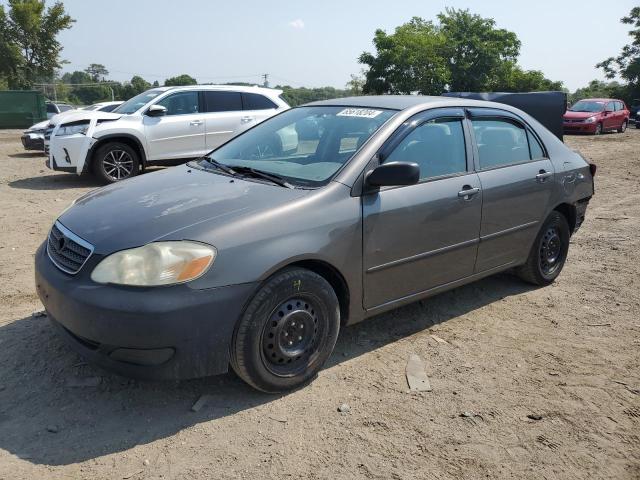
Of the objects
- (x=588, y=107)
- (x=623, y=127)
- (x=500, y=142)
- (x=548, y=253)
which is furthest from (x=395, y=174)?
(x=623, y=127)

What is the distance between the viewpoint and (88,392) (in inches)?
123

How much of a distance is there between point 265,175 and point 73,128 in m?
7.23

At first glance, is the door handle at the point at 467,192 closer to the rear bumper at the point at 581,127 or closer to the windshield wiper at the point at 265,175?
the windshield wiper at the point at 265,175

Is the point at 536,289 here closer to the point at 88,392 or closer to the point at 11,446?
the point at 88,392

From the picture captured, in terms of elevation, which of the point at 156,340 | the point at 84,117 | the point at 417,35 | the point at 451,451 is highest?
the point at 417,35

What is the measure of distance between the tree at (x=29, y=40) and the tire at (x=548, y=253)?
37.2 m

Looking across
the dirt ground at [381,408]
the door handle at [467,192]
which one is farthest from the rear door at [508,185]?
the dirt ground at [381,408]

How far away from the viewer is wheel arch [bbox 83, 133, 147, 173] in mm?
9352

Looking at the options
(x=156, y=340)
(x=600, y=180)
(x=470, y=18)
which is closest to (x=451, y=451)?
(x=156, y=340)

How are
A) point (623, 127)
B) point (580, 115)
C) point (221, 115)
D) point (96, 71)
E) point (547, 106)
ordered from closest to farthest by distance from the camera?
point (547, 106), point (221, 115), point (580, 115), point (623, 127), point (96, 71)

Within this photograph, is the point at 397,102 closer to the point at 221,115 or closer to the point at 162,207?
the point at 162,207

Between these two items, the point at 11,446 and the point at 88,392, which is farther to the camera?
the point at 88,392

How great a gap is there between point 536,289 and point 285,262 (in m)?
2.99

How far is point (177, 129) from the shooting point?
32.6 ft
